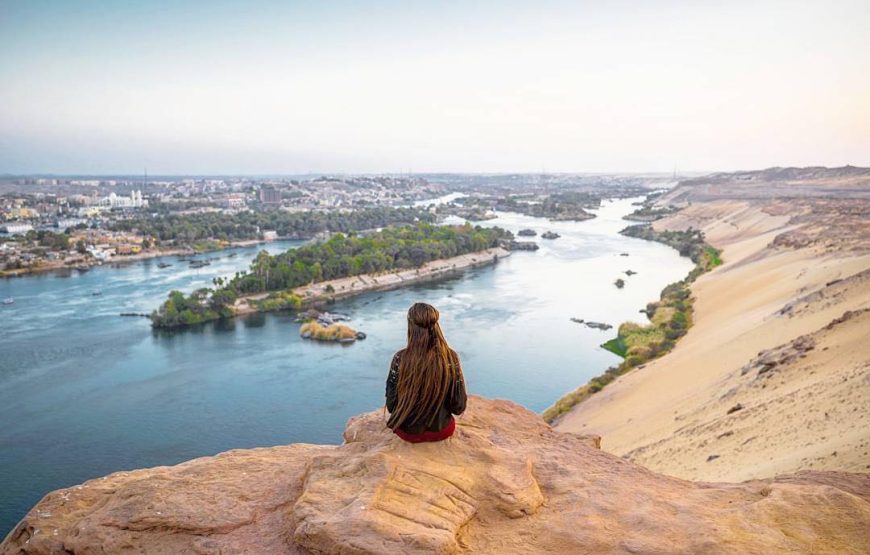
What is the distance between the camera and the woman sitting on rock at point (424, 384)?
9.93ft

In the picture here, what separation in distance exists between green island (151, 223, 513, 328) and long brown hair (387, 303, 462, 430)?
892 inches

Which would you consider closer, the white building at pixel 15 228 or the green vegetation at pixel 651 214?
the white building at pixel 15 228

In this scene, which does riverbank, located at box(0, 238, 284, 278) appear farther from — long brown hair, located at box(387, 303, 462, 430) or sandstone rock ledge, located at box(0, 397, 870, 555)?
long brown hair, located at box(387, 303, 462, 430)

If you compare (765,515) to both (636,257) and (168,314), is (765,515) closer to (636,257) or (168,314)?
(168,314)

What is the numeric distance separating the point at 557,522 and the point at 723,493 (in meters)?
0.99

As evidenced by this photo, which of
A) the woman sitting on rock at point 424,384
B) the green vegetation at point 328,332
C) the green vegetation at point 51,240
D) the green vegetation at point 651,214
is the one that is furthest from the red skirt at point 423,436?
the green vegetation at point 651,214

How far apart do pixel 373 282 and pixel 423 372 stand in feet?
96.0

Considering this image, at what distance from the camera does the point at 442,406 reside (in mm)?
3096

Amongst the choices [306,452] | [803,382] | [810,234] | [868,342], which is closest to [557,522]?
[306,452]

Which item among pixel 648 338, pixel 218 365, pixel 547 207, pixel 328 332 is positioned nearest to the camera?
pixel 218 365

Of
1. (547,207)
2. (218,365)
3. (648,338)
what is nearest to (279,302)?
(218,365)

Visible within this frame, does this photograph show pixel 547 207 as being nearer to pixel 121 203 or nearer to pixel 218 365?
pixel 121 203

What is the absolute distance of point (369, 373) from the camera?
18500 millimetres

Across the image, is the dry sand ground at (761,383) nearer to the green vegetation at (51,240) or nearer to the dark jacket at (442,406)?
the dark jacket at (442,406)
